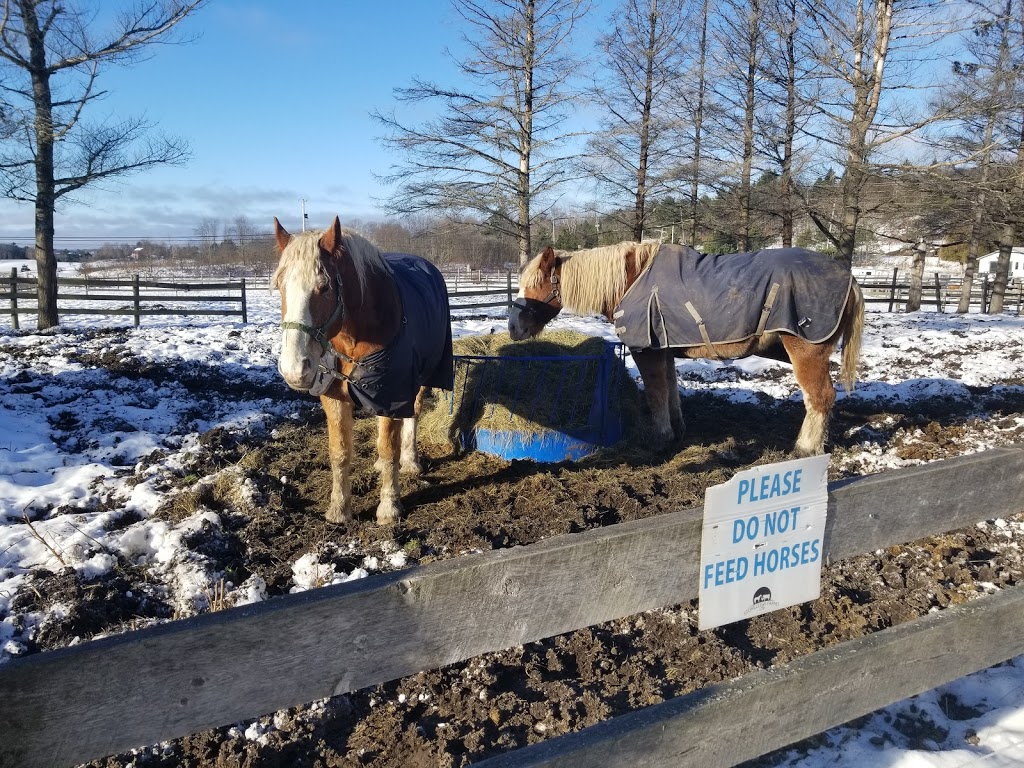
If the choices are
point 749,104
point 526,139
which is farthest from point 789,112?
point 526,139

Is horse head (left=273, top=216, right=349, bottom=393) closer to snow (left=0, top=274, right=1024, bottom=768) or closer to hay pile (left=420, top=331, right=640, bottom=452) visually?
snow (left=0, top=274, right=1024, bottom=768)

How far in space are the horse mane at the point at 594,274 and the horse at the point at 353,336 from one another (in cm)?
134

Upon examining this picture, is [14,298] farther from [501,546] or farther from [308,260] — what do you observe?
[501,546]

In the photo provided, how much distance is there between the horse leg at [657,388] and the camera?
17.7ft

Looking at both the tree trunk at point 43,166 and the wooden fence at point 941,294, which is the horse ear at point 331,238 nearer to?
the tree trunk at point 43,166

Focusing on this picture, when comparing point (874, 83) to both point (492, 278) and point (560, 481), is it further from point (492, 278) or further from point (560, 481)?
point (492, 278)

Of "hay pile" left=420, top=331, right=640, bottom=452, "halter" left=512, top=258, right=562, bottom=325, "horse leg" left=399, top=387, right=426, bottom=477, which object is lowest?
"horse leg" left=399, top=387, right=426, bottom=477

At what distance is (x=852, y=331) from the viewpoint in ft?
16.9

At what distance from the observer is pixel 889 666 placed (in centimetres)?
179

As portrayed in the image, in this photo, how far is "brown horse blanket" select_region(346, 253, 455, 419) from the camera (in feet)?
12.0

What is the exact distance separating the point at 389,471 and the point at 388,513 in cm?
27

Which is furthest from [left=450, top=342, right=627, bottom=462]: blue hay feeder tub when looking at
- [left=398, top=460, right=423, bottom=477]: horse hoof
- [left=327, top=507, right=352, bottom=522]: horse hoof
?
[left=327, top=507, right=352, bottom=522]: horse hoof

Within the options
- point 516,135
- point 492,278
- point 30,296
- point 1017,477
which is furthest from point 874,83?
point 492,278

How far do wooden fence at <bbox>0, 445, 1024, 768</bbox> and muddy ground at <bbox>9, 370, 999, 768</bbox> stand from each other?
0.88 metres
